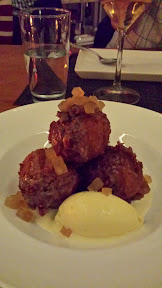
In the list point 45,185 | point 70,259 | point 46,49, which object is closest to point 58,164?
point 45,185

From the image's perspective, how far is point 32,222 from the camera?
0.97 m

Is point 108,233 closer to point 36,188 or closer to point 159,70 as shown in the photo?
point 36,188

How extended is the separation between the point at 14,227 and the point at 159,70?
158cm

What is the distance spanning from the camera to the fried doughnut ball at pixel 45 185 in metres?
0.95

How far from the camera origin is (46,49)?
5.52ft

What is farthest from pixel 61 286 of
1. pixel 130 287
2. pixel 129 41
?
pixel 129 41

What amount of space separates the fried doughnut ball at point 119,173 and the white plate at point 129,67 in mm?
1035

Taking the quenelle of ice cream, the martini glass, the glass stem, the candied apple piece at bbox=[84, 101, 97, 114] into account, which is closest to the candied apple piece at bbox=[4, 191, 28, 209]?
the quenelle of ice cream

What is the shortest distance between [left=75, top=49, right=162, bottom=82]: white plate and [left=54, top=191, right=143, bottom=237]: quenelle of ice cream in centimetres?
119

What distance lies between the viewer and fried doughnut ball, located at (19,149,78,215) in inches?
37.5

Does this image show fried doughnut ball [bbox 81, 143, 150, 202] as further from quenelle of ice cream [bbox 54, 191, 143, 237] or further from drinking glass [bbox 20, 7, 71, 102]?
drinking glass [bbox 20, 7, 71, 102]

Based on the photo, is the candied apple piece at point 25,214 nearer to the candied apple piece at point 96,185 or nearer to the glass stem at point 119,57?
the candied apple piece at point 96,185

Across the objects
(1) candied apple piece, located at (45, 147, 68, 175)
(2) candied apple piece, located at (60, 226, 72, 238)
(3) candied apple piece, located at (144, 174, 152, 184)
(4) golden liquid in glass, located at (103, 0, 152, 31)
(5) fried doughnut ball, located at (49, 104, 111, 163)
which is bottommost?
(3) candied apple piece, located at (144, 174, 152, 184)

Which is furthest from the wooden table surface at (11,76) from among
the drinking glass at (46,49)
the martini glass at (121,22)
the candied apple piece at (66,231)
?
the candied apple piece at (66,231)
